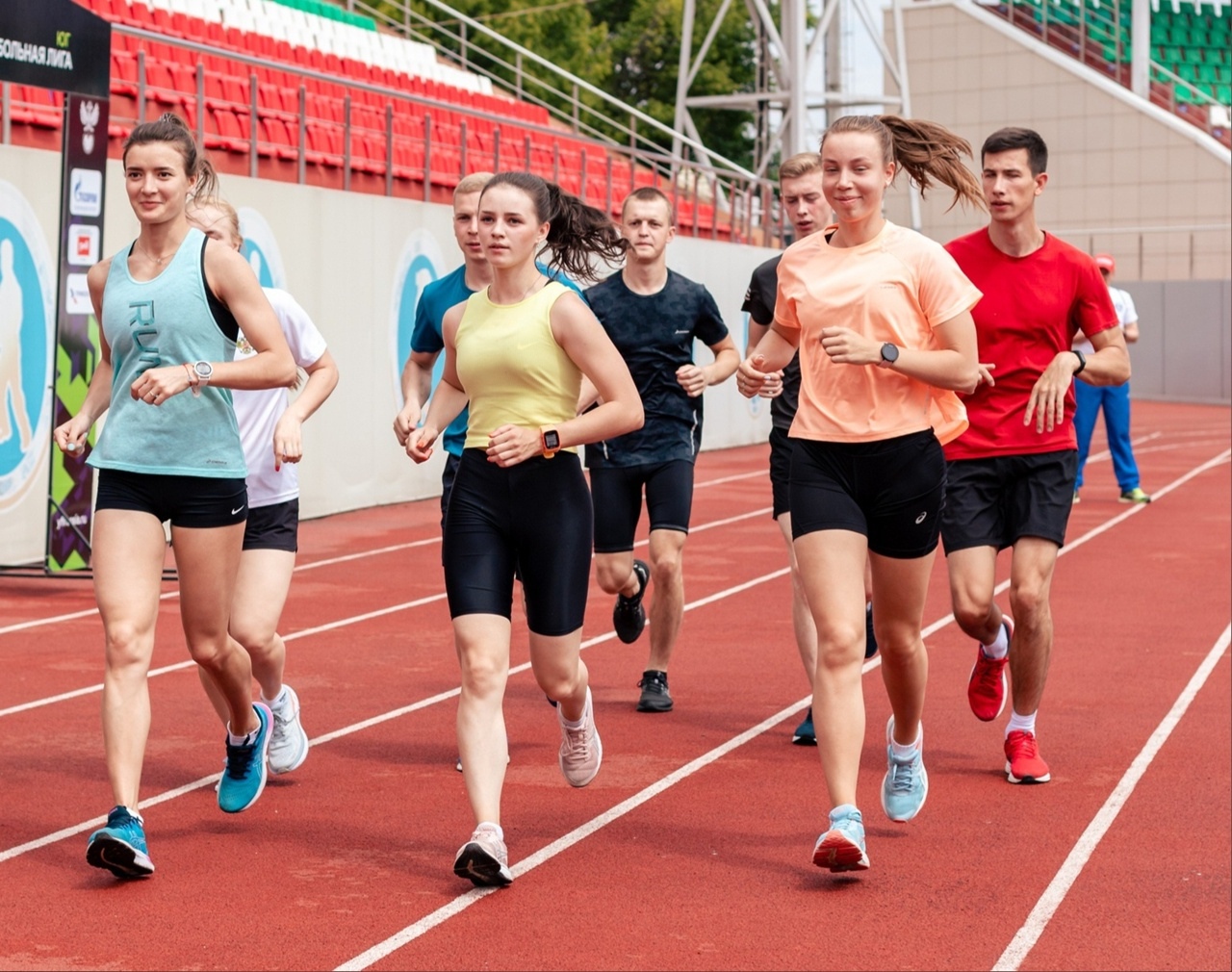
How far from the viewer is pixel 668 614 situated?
8672mm

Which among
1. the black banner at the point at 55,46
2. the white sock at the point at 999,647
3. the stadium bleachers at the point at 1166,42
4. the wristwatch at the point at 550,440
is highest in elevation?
A: the stadium bleachers at the point at 1166,42

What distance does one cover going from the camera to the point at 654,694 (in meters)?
8.70

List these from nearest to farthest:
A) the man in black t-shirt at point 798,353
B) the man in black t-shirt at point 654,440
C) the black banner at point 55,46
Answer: the man in black t-shirt at point 798,353 → the man in black t-shirt at point 654,440 → the black banner at point 55,46

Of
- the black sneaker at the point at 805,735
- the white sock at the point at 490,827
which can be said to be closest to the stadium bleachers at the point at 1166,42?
the black sneaker at the point at 805,735

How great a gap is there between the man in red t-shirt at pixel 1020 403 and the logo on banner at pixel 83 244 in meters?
6.76

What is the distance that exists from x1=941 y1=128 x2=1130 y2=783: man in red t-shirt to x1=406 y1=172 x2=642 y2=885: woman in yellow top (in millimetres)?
1805

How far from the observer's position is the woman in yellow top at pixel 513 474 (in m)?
5.61

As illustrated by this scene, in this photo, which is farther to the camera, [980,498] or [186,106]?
[186,106]

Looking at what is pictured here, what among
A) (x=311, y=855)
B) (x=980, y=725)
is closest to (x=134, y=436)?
(x=311, y=855)

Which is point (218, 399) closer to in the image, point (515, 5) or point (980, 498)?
point (980, 498)

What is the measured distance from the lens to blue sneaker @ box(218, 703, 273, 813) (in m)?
6.47

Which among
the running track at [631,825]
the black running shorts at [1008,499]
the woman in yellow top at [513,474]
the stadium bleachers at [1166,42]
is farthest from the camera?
the stadium bleachers at [1166,42]

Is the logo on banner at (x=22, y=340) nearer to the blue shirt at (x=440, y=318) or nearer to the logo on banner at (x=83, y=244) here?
the logo on banner at (x=83, y=244)

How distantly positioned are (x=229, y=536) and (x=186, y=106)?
1236 cm
